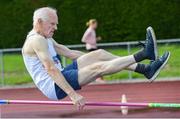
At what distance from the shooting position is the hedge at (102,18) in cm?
2470

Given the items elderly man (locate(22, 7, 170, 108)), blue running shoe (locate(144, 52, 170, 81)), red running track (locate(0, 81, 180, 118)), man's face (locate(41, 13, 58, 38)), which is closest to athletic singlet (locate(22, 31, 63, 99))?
elderly man (locate(22, 7, 170, 108))

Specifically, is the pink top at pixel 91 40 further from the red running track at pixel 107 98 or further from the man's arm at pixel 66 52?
the man's arm at pixel 66 52

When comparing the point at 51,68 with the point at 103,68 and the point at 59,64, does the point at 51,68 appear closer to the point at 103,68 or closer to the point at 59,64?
the point at 59,64

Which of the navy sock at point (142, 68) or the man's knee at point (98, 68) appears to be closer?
the man's knee at point (98, 68)

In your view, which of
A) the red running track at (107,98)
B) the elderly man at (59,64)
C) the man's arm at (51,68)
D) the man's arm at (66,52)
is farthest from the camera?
the red running track at (107,98)

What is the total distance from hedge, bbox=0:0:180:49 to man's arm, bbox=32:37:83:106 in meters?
16.4

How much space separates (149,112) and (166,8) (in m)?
12.3

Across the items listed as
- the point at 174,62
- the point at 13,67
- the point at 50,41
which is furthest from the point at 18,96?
the point at 50,41

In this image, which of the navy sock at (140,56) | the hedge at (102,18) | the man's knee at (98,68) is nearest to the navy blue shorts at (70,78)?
the man's knee at (98,68)

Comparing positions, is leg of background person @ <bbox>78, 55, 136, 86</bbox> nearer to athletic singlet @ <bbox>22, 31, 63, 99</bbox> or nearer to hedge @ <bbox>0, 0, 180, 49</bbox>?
athletic singlet @ <bbox>22, 31, 63, 99</bbox>

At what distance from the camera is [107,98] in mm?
15234

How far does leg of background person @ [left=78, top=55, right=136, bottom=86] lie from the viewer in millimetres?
8359

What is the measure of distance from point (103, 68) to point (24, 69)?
1038 cm

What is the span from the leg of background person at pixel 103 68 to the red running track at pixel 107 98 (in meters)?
3.96
